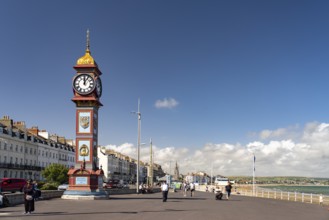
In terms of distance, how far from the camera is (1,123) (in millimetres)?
79500

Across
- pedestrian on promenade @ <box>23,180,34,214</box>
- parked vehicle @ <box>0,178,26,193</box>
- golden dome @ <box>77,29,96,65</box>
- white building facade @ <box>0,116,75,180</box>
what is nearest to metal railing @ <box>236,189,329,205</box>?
golden dome @ <box>77,29,96,65</box>

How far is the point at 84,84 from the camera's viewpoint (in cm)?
3850

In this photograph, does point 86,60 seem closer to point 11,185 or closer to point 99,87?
point 99,87

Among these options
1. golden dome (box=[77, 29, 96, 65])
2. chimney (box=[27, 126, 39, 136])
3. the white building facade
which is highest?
golden dome (box=[77, 29, 96, 65])

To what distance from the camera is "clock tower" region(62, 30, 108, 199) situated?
36.8 meters

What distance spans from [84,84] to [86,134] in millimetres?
4388

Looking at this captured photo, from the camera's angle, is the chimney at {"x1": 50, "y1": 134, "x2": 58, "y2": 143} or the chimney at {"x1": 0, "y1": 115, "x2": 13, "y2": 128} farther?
the chimney at {"x1": 50, "y1": 134, "x2": 58, "y2": 143}

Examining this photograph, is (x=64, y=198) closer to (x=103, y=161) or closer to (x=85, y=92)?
(x=85, y=92)

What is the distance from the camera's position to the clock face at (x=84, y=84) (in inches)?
1508

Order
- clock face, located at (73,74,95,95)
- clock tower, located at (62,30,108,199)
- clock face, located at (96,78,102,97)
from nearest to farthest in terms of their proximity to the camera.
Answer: clock tower, located at (62,30,108,199) → clock face, located at (73,74,95,95) → clock face, located at (96,78,102,97)

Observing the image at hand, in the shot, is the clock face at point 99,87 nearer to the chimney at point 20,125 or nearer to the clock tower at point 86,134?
the clock tower at point 86,134

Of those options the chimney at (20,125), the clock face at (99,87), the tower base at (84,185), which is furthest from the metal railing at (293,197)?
the chimney at (20,125)

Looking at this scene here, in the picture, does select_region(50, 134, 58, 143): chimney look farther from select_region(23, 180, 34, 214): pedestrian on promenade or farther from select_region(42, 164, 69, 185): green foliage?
select_region(23, 180, 34, 214): pedestrian on promenade

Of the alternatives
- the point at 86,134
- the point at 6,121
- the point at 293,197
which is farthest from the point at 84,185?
the point at 6,121
